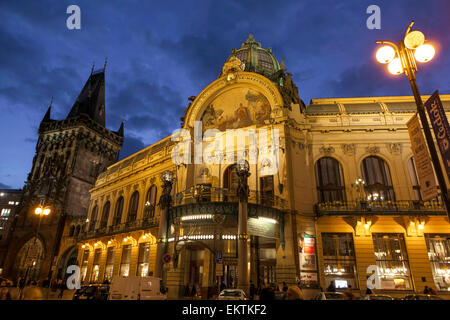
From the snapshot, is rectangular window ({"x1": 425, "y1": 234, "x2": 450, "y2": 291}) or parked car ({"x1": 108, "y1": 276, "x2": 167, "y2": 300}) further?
rectangular window ({"x1": 425, "y1": 234, "x2": 450, "y2": 291})

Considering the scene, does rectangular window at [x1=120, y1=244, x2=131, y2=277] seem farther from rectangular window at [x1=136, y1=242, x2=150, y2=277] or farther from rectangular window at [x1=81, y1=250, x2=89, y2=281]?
rectangular window at [x1=81, y1=250, x2=89, y2=281]

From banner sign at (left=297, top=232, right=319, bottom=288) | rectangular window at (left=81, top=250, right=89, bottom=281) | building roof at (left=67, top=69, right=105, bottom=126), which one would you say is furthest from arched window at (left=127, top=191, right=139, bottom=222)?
building roof at (left=67, top=69, right=105, bottom=126)

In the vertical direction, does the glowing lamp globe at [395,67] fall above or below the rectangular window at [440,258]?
above

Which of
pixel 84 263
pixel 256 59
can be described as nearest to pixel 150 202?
pixel 84 263

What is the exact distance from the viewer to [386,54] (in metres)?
9.44

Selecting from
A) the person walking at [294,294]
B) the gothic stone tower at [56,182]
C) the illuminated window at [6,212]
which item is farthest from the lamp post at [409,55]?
the illuminated window at [6,212]

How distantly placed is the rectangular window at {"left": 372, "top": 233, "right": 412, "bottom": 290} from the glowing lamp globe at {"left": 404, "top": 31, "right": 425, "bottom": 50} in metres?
16.5

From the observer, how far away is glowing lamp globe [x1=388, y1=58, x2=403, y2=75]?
9648mm

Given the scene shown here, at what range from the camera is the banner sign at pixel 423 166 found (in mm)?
8648

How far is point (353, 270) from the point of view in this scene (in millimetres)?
20516

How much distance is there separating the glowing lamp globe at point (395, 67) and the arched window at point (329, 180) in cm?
1486

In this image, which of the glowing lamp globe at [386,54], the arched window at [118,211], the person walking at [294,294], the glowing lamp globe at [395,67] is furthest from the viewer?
the arched window at [118,211]

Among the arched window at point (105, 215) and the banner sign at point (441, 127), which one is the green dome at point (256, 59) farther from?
the arched window at point (105, 215)

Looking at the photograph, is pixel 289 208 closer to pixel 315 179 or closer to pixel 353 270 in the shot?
pixel 315 179
